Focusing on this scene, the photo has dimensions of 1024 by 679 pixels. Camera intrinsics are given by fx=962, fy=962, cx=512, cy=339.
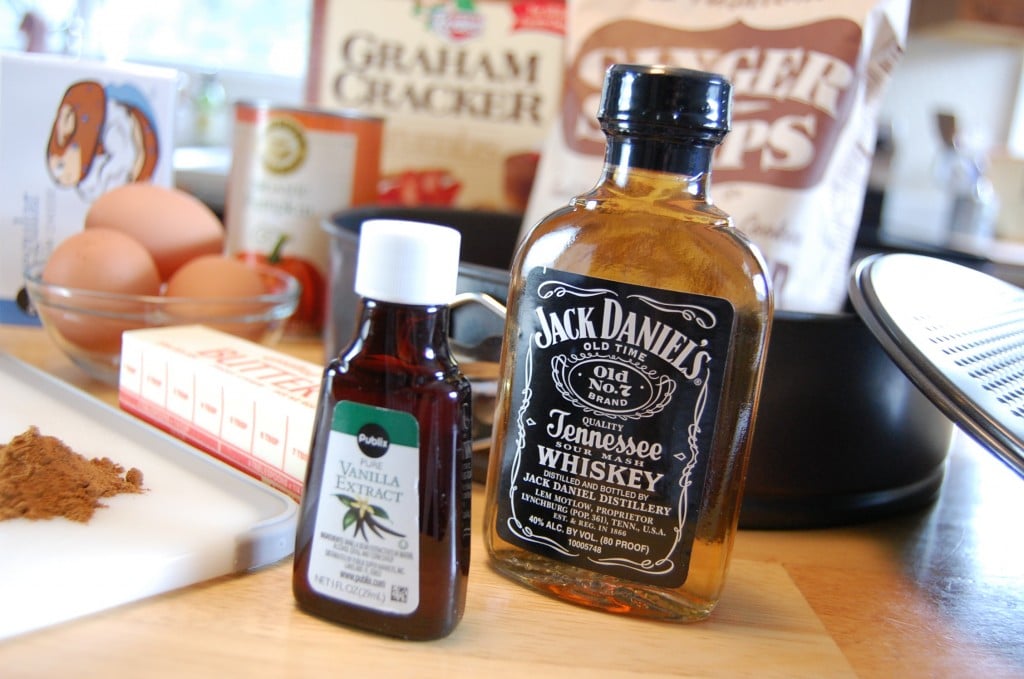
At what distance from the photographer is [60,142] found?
2.86 feet

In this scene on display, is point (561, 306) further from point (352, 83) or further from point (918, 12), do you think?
point (918, 12)

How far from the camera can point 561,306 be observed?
0.49 meters

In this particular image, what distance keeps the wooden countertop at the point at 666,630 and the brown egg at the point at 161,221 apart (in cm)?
41

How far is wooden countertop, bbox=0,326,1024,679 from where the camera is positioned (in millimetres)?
406

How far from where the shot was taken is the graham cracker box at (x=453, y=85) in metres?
1.13

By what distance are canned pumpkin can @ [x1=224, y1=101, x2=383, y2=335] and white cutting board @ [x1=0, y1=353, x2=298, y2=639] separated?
0.36 meters

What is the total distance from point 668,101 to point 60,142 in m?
0.65

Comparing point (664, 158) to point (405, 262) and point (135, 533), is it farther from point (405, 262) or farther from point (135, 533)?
point (135, 533)

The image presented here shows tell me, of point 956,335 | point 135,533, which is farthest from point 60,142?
point 956,335

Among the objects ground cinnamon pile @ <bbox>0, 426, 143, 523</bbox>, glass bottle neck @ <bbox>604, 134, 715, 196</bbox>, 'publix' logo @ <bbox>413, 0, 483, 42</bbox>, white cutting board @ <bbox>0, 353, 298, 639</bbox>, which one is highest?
'publix' logo @ <bbox>413, 0, 483, 42</bbox>

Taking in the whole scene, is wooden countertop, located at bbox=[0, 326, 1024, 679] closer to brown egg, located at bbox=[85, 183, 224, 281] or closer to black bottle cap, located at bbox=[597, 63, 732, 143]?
black bottle cap, located at bbox=[597, 63, 732, 143]

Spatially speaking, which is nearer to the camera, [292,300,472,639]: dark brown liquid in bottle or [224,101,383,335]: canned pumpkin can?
[292,300,472,639]: dark brown liquid in bottle

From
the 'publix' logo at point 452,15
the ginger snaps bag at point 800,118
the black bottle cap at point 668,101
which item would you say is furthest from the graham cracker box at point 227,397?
the 'publix' logo at point 452,15

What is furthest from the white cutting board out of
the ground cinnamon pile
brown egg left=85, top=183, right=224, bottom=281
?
brown egg left=85, top=183, right=224, bottom=281
